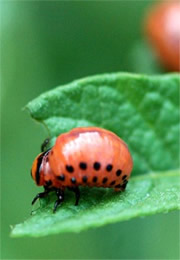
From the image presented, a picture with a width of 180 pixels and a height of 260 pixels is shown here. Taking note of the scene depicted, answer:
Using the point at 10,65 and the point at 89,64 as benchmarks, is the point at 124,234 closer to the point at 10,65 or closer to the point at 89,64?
the point at 89,64

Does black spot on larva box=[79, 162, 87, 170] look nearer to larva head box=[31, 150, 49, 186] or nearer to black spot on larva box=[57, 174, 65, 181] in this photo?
black spot on larva box=[57, 174, 65, 181]

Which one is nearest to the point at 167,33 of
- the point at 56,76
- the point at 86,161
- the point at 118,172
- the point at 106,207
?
the point at 56,76

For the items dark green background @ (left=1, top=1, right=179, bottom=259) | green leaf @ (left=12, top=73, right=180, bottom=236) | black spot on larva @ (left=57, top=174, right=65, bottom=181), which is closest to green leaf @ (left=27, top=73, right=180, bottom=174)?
green leaf @ (left=12, top=73, right=180, bottom=236)

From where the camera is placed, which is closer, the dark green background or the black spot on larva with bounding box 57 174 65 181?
the black spot on larva with bounding box 57 174 65 181

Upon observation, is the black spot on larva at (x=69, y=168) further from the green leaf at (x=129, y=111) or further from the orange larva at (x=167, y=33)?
the orange larva at (x=167, y=33)

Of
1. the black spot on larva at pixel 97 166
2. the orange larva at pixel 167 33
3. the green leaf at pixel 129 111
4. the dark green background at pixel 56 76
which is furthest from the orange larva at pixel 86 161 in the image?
the orange larva at pixel 167 33

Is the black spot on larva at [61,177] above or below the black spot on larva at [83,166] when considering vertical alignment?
below

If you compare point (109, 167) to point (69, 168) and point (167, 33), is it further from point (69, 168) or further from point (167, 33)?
point (167, 33)
